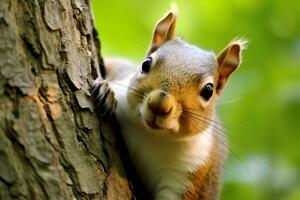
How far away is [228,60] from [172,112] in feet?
2.43

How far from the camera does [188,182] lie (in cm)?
311

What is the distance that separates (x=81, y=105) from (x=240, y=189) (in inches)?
81.5

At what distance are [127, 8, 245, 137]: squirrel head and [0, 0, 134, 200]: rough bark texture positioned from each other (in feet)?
0.85

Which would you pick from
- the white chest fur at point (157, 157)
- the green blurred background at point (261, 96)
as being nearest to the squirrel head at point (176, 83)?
the white chest fur at point (157, 157)

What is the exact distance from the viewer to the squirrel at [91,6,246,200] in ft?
9.11

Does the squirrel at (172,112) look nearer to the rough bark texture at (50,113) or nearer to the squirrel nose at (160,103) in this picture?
the squirrel nose at (160,103)

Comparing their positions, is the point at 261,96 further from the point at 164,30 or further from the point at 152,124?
the point at 152,124

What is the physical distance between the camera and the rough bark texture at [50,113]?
214 centimetres

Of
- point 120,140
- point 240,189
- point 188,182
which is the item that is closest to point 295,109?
point 240,189

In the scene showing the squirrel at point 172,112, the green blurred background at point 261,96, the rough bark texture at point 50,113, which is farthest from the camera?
the green blurred background at point 261,96

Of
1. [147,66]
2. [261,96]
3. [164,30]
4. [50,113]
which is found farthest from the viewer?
[261,96]

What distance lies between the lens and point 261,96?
4.20m

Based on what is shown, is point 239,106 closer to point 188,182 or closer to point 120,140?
point 188,182

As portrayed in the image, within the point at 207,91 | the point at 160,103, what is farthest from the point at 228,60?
the point at 160,103
